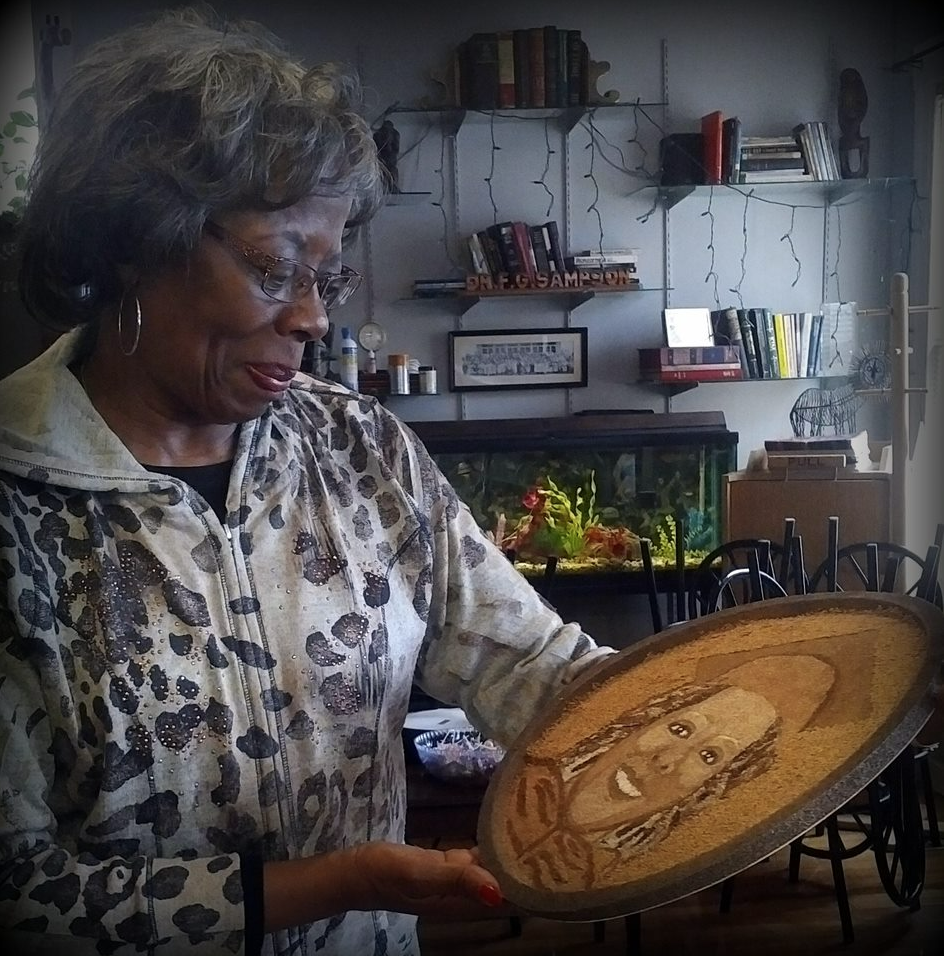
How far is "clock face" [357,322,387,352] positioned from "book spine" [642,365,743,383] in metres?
0.64

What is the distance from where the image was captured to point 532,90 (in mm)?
1521

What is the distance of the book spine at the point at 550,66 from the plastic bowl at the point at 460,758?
3.05 ft

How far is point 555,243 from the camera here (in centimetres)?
195

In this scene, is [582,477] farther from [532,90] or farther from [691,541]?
[532,90]

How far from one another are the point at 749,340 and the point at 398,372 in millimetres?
716

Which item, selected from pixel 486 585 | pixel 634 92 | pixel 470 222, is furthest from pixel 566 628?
pixel 470 222

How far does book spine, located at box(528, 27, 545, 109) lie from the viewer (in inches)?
47.2

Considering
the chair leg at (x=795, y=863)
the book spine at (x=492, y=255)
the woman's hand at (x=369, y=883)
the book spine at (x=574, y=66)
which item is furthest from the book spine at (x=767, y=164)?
the woman's hand at (x=369, y=883)

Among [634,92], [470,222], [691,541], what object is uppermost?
[634,92]

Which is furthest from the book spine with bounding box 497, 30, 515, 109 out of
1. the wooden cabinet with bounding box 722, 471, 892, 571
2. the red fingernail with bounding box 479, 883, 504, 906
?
the red fingernail with bounding box 479, 883, 504, 906

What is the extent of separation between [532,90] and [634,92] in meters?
0.17

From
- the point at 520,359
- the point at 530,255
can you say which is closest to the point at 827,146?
the point at 530,255

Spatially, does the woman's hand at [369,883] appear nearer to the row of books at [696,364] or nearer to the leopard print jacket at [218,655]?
the leopard print jacket at [218,655]

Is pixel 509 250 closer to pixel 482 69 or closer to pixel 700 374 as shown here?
pixel 700 374
